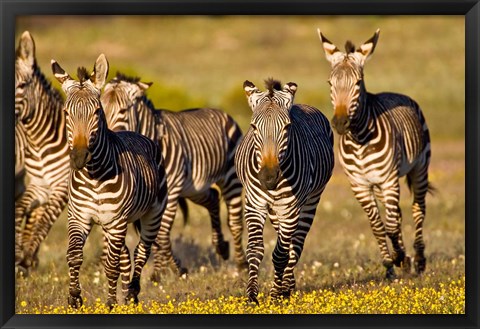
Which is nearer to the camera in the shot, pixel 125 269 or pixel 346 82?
pixel 125 269

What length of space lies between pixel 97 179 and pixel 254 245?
1837 millimetres

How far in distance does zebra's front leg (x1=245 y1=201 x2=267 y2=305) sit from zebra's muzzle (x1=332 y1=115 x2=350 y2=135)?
7.54ft

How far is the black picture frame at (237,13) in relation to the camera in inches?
361

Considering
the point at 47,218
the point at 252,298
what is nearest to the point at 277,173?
the point at 252,298

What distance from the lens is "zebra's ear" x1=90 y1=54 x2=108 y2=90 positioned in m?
10.5

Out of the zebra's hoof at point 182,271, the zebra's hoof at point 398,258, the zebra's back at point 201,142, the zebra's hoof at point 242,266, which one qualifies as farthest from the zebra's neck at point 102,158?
the zebra's hoof at point 398,258

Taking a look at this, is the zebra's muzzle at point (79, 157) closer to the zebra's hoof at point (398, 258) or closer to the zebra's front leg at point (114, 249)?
the zebra's front leg at point (114, 249)

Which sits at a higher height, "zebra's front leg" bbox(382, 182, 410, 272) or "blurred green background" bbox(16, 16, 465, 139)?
"blurred green background" bbox(16, 16, 465, 139)

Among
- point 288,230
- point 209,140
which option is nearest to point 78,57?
point 209,140

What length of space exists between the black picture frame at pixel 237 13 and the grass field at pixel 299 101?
0.93m

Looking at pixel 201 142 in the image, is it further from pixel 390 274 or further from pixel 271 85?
pixel 271 85

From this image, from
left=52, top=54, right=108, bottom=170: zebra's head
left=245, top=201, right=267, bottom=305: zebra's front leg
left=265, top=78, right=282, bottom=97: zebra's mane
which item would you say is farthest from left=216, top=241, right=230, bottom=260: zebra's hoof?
left=52, top=54, right=108, bottom=170: zebra's head

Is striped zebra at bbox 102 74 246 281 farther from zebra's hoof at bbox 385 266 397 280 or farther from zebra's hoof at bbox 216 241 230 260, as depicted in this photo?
zebra's hoof at bbox 385 266 397 280

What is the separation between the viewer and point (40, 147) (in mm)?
14641
